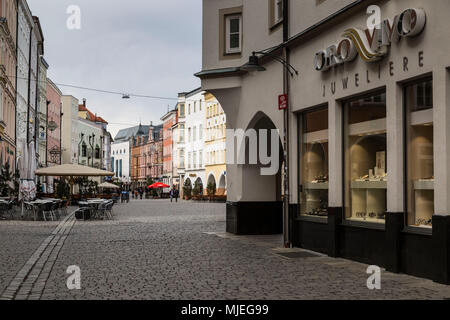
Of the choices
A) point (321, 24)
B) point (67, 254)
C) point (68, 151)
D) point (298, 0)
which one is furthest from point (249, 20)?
point (68, 151)

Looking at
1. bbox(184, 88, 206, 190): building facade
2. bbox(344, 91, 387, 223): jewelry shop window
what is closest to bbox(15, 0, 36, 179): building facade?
bbox(184, 88, 206, 190): building facade

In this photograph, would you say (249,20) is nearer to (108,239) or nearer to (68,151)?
(108,239)

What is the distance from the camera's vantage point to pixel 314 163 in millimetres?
15305

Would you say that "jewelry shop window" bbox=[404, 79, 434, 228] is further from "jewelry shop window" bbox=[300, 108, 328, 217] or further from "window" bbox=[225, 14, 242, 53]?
"window" bbox=[225, 14, 242, 53]

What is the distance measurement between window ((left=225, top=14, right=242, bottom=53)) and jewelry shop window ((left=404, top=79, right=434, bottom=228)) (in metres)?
9.22

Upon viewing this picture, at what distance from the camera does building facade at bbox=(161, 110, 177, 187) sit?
118 meters

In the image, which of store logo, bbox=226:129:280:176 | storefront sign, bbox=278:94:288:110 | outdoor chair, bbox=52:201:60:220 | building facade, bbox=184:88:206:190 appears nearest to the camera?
storefront sign, bbox=278:94:288:110

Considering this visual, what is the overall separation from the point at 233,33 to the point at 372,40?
866 centimetres

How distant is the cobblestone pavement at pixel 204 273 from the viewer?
29.3 ft

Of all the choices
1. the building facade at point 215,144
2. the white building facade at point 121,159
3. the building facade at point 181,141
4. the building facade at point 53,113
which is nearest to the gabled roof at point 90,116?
the white building facade at point 121,159

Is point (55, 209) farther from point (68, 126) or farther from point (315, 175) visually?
point (68, 126)

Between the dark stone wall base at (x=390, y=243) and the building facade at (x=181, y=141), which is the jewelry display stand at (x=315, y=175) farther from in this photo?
the building facade at (x=181, y=141)

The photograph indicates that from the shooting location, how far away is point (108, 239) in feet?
59.2

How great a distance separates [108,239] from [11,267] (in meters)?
6.32
